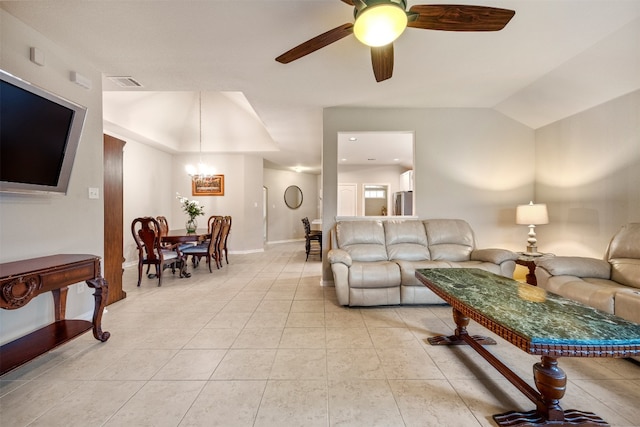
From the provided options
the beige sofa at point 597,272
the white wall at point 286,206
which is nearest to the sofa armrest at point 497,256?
the beige sofa at point 597,272

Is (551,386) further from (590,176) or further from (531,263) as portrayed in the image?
(590,176)

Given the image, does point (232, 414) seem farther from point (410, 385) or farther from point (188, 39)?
point (188, 39)

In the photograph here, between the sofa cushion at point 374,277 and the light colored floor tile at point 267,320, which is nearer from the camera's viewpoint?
the light colored floor tile at point 267,320

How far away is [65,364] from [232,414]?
1.45 meters

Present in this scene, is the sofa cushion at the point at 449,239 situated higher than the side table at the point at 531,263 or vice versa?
the sofa cushion at the point at 449,239

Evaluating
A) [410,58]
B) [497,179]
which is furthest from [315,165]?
[410,58]

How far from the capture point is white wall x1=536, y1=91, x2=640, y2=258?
9.12 ft

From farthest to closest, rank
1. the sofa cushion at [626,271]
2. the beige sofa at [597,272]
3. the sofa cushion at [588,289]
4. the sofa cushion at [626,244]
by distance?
the sofa cushion at [626,244] → the sofa cushion at [626,271] → the beige sofa at [597,272] → the sofa cushion at [588,289]

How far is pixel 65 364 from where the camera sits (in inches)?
76.1

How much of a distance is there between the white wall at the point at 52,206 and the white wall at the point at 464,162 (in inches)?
106

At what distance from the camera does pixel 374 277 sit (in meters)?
2.94

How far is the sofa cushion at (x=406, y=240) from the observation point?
3455mm

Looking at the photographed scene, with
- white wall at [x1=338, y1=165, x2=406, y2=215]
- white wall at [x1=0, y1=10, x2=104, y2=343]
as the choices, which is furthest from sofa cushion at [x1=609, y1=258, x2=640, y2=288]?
white wall at [x1=338, y1=165, x2=406, y2=215]

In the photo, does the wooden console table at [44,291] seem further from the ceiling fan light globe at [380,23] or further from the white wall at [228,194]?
the white wall at [228,194]
